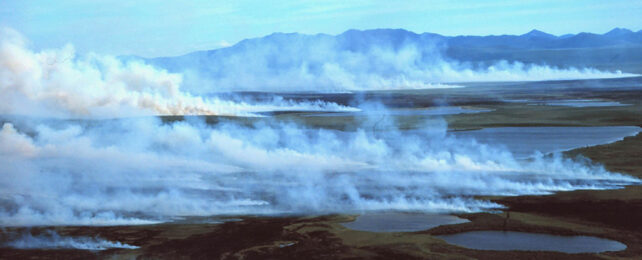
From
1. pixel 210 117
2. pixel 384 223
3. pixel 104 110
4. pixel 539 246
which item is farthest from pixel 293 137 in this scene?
pixel 539 246

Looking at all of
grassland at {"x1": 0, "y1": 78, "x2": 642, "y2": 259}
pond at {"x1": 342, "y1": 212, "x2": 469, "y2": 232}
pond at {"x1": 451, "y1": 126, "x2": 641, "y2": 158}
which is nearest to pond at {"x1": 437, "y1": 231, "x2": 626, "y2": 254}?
grassland at {"x1": 0, "y1": 78, "x2": 642, "y2": 259}

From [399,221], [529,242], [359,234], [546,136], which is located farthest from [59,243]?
[546,136]

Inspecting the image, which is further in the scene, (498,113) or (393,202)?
(498,113)

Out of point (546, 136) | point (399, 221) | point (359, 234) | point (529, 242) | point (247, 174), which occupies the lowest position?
point (529, 242)

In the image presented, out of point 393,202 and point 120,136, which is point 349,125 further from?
point 393,202

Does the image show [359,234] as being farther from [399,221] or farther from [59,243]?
[59,243]
